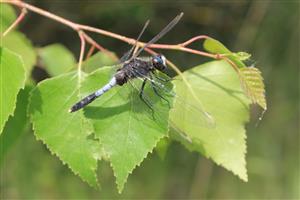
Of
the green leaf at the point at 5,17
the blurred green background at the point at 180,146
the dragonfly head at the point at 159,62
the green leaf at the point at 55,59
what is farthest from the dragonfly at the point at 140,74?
the blurred green background at the point at 180,146

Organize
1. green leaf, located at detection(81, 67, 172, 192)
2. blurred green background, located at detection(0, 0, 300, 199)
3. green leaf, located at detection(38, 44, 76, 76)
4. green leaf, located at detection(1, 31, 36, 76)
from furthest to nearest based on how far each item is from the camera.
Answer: blurred green background, located at detection(0, 0, 300, 199), green leaf, located at detection(38, 44, 76, 76), green leaf, located at detection(1, 31, 36, 76), green leaf, located at detection(81, 67, 172, 192)

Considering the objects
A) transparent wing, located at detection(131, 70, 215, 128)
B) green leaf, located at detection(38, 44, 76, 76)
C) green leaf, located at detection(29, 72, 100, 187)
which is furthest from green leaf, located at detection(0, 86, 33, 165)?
green leaf, located at detection(38, 44, 76, 76)

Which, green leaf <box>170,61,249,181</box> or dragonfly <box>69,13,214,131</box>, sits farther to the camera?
green leaf <box>170,61,249,181</box>

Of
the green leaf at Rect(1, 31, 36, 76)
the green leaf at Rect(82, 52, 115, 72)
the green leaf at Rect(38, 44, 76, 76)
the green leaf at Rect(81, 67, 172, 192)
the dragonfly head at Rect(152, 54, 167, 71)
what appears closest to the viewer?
the green leaf at Rect(81, 67, 172, 192)

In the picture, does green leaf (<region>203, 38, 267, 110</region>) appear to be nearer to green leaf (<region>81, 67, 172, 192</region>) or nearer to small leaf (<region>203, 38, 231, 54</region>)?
small leaf (<region>203, 38, 231, 54</region>)

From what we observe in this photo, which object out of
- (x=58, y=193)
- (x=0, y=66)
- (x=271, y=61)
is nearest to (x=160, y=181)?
(x=58, y=193)

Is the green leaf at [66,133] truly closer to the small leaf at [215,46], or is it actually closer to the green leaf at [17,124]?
the green leaf at [17,124]

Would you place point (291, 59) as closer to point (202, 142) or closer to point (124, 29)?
point (124, 29)
